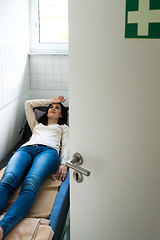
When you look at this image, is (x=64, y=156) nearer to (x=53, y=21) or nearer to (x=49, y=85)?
(x=49, y=85)

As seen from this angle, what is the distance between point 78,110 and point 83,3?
34cm

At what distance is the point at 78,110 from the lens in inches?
35.6

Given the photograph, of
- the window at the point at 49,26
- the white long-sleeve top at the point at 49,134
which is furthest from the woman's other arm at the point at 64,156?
the window at the point at 49,26

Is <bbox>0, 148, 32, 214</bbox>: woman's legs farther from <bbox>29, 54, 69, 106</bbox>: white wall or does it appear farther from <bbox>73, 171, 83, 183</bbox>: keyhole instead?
<bbox>29, 54, 69, 106</bbox>: white wall

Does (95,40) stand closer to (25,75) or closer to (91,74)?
(91,74)

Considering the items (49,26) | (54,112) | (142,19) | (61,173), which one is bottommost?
(61,173)

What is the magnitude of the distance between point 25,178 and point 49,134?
2.17 ft

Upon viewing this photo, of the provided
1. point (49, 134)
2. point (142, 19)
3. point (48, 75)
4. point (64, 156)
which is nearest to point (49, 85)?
point (48, 75)

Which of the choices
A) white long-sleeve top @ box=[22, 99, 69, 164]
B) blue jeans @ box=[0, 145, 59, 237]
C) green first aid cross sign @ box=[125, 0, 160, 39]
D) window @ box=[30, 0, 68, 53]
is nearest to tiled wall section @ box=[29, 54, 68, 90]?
window @ box=[30, 0, 68, 53]

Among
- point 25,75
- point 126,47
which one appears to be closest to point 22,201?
point 126,47

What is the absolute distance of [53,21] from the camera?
3.11m

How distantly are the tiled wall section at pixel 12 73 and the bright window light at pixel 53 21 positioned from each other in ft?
1.23

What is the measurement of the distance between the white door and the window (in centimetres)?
232

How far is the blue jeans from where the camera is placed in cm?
150
